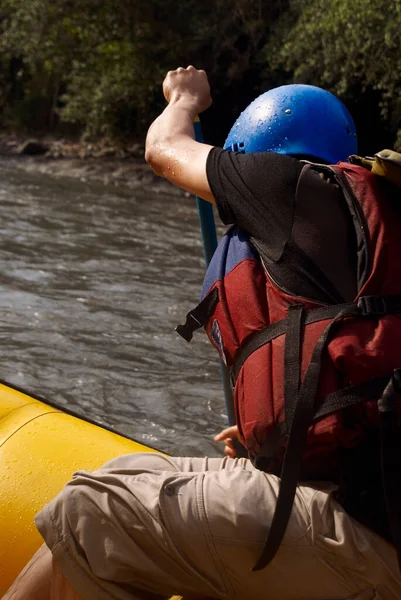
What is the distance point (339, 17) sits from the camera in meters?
11.1

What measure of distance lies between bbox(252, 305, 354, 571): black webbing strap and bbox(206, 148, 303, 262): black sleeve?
0.78ft

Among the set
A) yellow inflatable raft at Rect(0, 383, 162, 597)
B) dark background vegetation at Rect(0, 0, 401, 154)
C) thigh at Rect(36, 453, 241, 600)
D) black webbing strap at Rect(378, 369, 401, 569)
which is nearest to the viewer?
black webbing strap at Rect(378, 369, 401, 569)

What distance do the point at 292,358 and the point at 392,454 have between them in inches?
8.7

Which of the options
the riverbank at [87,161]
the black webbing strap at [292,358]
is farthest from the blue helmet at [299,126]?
the riverbank at [87,161]

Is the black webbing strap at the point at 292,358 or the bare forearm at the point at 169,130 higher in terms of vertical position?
the bare forearm at the point at 169,130

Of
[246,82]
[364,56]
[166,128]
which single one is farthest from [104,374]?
[246,82]

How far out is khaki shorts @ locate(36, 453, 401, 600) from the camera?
1.36 m

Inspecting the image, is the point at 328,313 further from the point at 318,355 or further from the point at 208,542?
the point at 208,542

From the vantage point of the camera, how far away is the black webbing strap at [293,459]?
1.34 meters

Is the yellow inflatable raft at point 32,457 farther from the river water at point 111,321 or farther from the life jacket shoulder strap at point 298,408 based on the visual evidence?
the river water at point 111,321

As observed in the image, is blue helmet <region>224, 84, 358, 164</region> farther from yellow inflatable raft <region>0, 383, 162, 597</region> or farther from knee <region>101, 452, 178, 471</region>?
yellow inflatable raft <region>0, 383, 162, 597</region>

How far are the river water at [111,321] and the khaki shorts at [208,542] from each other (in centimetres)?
245

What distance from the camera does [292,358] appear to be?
1.39 meters

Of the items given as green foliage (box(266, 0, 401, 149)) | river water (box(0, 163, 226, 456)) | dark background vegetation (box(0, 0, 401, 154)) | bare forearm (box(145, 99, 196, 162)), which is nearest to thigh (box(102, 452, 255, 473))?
bare forearm (box(145, 99, 196, 162))
